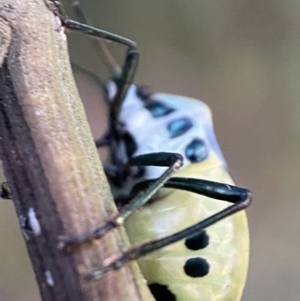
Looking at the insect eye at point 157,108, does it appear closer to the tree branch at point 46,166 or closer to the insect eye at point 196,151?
the insect eye at point 196,151

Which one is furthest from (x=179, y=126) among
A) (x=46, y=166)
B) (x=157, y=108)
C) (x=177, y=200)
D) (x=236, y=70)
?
(x=236, y=70)

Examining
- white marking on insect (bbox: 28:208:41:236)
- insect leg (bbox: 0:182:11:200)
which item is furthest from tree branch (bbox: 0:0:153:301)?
insect leg (bbox: 0:182:11:200)

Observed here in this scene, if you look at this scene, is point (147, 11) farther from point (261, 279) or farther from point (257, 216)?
point (261, 279)

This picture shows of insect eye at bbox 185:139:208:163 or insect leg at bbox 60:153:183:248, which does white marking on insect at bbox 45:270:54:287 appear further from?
insect eye at bbox 185:139:208:163

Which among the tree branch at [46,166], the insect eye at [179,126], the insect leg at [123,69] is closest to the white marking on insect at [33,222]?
the tree branch at [46,166]

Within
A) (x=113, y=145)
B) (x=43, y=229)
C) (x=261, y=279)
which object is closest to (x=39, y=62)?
(x=43, y=229)
